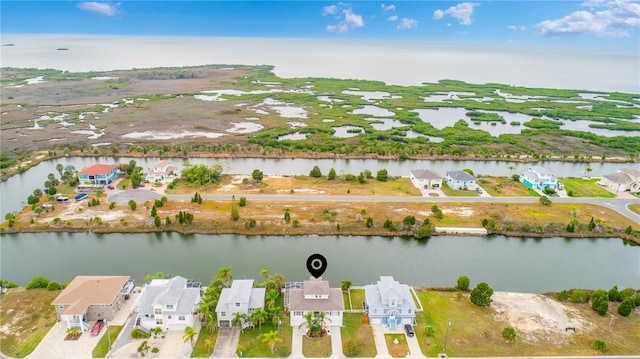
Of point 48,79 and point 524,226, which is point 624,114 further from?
point 48,79

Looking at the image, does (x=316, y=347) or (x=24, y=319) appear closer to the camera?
(x=316, y=347)

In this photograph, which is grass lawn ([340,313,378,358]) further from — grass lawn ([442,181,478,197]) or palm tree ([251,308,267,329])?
grass lawn ([442,181,478,197])

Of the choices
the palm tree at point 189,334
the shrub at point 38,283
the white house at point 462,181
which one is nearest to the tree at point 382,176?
the white house at point 462,181

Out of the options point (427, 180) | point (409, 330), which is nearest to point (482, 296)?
point (409, 330)

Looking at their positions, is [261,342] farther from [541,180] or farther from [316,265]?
[541,180]

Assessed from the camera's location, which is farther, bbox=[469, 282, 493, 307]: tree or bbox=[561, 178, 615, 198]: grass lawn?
bbox=[561, 178, 615, 198]: grass lawn

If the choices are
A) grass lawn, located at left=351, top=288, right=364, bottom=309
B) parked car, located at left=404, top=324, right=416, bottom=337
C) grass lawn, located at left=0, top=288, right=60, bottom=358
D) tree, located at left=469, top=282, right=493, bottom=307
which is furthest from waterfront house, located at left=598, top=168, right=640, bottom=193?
grass lawn, located at left=0, top=288, right=60, bottom=358

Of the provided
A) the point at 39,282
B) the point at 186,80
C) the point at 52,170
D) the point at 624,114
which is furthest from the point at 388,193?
the point at 186,80
